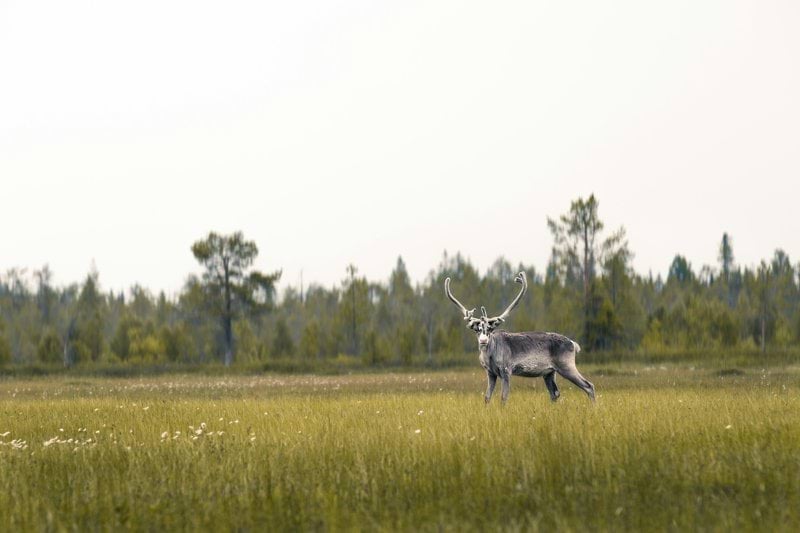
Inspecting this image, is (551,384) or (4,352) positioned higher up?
(4,352)

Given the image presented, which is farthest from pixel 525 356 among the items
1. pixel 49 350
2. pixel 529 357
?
pixel 49 350

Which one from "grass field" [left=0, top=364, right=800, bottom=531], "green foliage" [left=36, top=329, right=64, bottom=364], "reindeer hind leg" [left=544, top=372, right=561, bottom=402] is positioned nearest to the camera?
"grass field" [left=0, top=364, right=800, bottom=531]

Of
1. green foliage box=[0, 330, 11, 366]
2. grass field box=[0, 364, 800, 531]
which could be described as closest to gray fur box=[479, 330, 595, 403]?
grass field box=[0, 364, 800, 531]

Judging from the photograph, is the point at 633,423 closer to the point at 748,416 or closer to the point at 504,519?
the point at 748,416

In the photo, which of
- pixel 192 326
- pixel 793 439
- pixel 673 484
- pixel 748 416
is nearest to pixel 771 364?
pixel 748 416

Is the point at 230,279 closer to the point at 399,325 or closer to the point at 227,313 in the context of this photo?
the point at 227,313

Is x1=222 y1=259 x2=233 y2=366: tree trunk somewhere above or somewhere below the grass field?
above

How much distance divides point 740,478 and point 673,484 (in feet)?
2.37

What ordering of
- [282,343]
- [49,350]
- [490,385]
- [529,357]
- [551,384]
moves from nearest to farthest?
[490,385]
[529,357]
[551,384]
[49,350]
[282,343]

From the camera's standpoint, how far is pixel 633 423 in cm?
1233

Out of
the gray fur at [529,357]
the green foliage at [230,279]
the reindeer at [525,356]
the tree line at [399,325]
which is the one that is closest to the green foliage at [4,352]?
the tree line at [399,325]

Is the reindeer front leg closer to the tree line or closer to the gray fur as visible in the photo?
the gray fur

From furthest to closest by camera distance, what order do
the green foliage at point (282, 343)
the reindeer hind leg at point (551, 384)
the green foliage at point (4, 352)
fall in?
the green foliage at point (282, 343) → the green foliage at point (4, 352) → the reindeer hind leg at point (551, 384)

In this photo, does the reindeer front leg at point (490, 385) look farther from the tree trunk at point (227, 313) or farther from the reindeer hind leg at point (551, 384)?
the tree trunk at point (227, 313)
